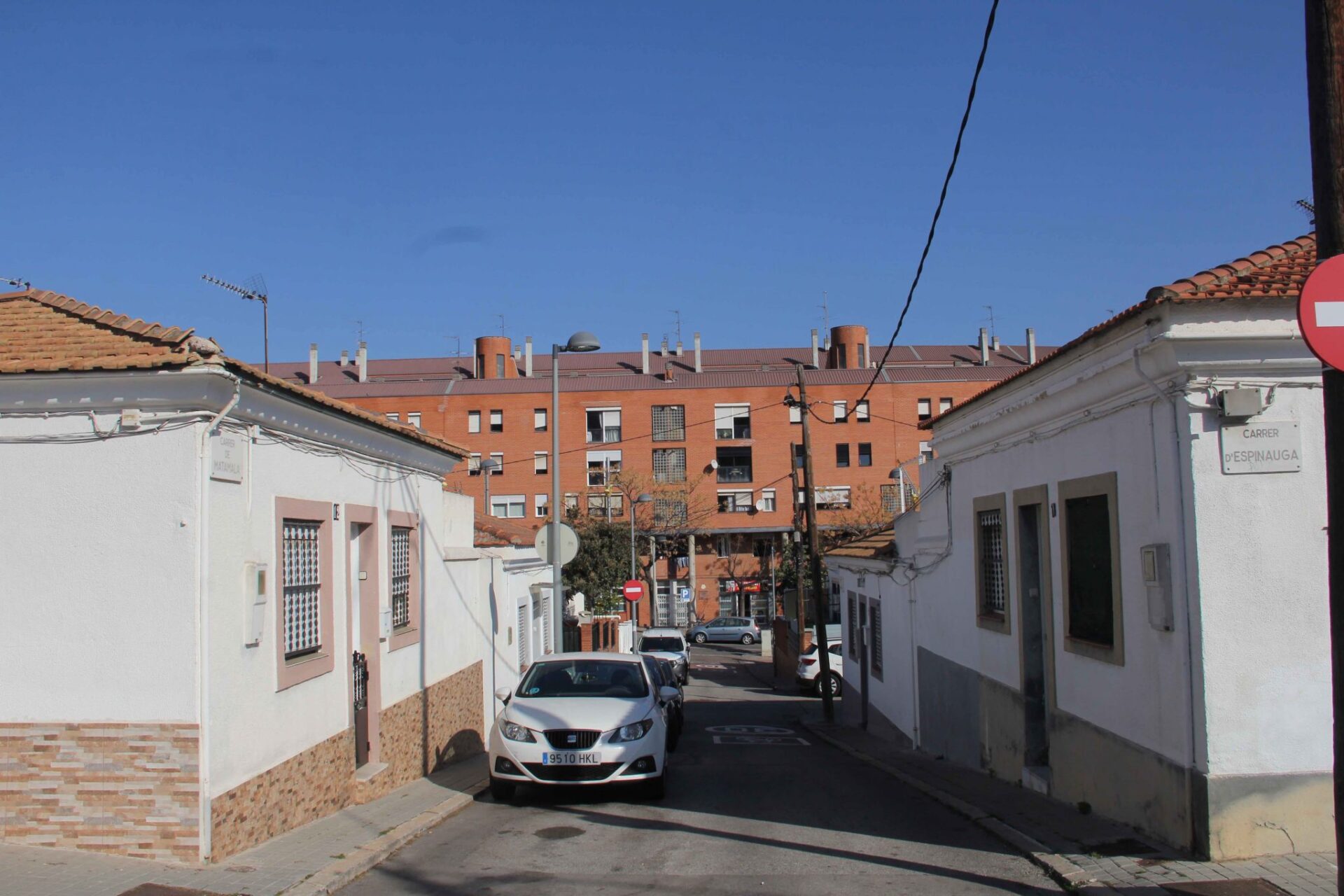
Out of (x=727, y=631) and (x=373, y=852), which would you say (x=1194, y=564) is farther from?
(x=727, y=631)

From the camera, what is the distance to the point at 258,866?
321 inches

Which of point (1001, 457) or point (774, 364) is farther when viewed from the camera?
point (774, 364)

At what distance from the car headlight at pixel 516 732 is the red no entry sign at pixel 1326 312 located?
8318 mm

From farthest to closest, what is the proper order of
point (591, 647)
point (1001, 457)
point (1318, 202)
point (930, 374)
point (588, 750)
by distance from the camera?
point (930, 374) → point (591, 647) → point (1001, 457) → point (588, 750) → point (1318, 202)

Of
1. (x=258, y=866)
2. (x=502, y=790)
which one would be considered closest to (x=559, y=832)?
(x=502, y=790)

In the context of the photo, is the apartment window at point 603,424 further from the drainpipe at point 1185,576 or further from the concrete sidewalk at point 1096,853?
the drainpipe at point 1185,576

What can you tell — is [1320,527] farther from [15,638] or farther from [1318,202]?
[15,638]

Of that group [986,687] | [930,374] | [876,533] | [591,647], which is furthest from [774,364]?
[986,687]

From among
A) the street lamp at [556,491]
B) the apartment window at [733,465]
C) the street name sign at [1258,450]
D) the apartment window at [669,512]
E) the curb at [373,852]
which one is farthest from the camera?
the apartment window at [733,465]

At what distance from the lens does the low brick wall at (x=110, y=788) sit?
25.9ft

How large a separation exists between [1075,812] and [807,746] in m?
9.78

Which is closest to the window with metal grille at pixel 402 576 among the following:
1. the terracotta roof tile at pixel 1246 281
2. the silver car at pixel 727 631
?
the terracotta roof tile at pixel 1246 281

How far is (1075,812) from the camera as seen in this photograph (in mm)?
10422

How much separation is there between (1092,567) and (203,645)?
7428 mm
